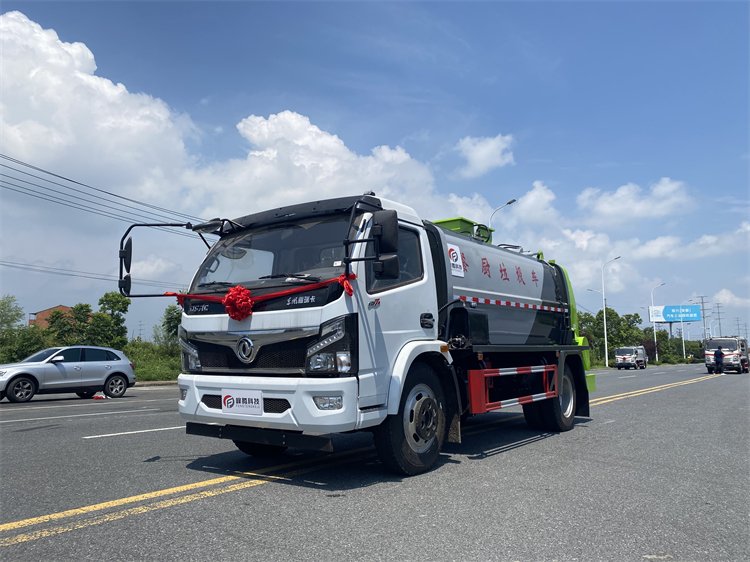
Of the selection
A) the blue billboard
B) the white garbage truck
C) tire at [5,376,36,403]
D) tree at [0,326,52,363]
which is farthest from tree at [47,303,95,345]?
the blue billboard

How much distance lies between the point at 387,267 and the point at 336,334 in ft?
2.55

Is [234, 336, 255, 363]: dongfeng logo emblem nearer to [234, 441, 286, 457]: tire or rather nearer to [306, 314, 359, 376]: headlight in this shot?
[306, 314, 359, 376]: headlight

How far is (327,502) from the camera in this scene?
4551 millimetres

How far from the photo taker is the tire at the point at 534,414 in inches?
342

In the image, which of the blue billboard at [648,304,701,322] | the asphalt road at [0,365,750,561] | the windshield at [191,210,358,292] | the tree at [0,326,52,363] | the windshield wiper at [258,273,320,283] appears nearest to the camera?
the asphalt road at [0,365,750,561]

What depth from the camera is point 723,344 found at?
124 ft

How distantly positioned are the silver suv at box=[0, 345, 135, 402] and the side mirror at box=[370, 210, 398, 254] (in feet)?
43.8

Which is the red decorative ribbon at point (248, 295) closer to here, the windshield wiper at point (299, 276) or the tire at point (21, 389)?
the windshield wiper at point (299, 276)

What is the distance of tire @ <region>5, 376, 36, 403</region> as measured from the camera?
47.2ft

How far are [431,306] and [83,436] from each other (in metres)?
5.32

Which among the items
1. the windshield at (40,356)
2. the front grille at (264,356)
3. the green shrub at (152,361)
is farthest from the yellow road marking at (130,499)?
the green shrub at (152,361)

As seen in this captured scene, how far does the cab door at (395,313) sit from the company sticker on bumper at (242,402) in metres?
0.91

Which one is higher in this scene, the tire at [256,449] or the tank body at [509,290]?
the tank body at [509,290]

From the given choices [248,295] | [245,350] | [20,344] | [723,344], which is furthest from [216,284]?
[723,344]
